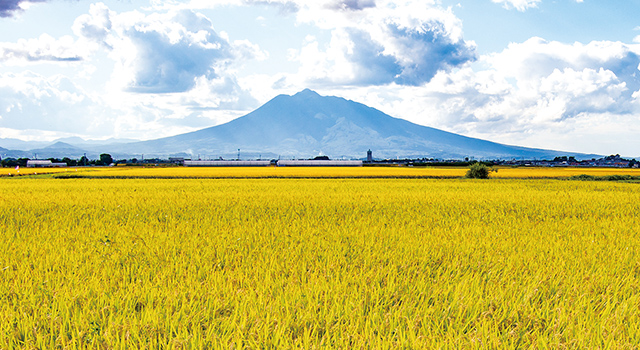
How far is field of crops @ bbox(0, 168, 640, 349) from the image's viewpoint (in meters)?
3.51

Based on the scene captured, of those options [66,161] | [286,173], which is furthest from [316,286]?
[66,161]

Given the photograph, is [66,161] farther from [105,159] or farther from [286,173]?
[286,173]

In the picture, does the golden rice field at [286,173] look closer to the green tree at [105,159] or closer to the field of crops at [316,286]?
the field of crops at [316,286]

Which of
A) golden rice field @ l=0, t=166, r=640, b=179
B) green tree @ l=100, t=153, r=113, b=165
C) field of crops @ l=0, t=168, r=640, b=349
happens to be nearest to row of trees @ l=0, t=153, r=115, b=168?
green tree @ l=100, t=153, r=113, b=165

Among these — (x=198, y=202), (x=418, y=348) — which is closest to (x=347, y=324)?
(x=418, y=348)

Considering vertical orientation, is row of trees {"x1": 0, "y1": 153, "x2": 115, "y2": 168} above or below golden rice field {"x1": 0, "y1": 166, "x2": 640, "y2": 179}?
above

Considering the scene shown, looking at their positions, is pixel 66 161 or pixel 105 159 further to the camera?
pixel 105 159

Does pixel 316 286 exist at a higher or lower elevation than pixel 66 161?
lower

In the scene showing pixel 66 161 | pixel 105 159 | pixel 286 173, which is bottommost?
Result: pixel 286 173

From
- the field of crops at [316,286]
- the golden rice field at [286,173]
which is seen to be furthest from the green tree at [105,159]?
the field of crops at [316,286]

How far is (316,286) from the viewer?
459cm

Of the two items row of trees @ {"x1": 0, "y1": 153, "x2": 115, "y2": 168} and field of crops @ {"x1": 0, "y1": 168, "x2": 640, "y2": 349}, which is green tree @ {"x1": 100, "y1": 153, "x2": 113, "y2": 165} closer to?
row of trees @ {"x1": 0, "y1": 153, "x2": 115, "y2": 168}

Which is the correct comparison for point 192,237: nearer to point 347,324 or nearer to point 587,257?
point 347,324

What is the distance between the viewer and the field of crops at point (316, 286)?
3512mm
